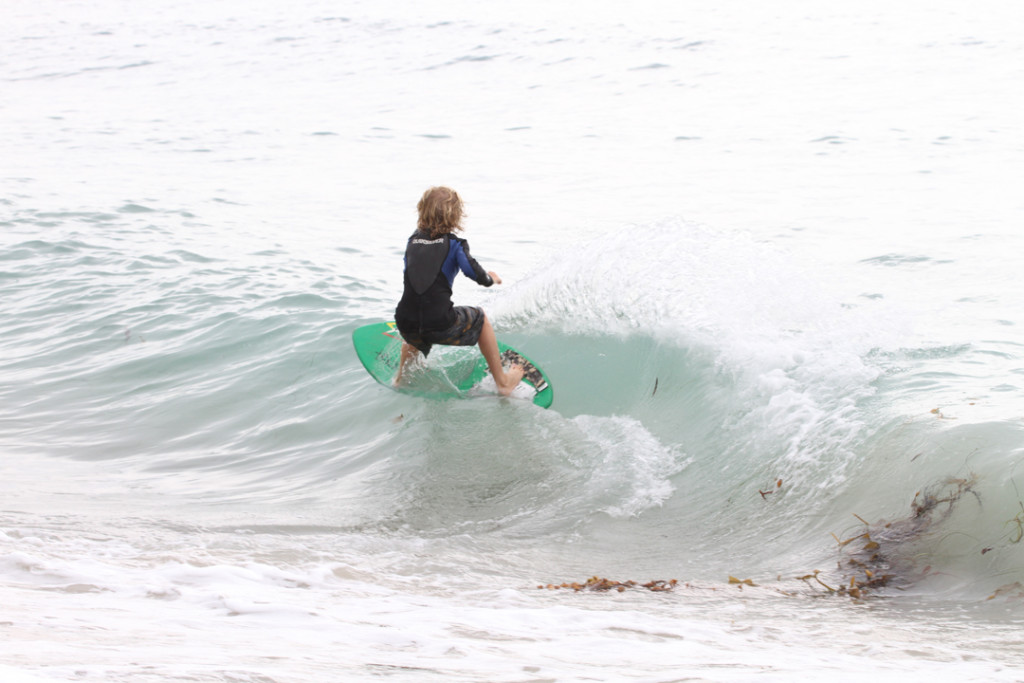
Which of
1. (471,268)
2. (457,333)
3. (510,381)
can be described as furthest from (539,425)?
(471,268)

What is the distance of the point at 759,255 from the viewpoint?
8.51 meters

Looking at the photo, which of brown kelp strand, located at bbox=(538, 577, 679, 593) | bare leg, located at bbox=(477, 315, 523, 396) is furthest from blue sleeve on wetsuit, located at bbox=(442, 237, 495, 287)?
brown kelp strand, located at bbox=(538, 577, 679, 593)

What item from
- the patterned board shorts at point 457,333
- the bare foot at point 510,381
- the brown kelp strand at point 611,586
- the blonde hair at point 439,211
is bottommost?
the brown kelp strand at point 611,586

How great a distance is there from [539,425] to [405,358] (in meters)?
1.28

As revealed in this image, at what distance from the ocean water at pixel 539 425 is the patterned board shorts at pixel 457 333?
520 millimetres

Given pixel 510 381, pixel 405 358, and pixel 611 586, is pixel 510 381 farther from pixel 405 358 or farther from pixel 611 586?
pixel 611 586

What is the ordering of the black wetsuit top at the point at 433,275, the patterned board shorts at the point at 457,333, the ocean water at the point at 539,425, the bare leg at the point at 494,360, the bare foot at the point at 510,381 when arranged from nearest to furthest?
the ocean water at the point at 539,425 → the black wetsuit top at the point at 433,275 → the patterned board shorts at the point at 457,333 → the bare leg at the point at 494,360 → the bare foot at the point at 510,381

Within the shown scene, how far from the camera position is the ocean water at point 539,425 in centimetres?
308

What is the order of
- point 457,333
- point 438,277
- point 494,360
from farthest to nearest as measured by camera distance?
point 494,360 < point 457,333 < point 438,277

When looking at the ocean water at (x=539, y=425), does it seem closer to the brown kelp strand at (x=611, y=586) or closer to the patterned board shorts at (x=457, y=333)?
the brown kelp strand at (x=611, y=586)

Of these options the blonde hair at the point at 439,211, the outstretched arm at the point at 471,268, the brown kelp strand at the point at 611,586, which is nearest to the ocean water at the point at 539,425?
the brown kelp strand at the point at 611,586

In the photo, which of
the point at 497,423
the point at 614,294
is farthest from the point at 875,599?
the point at 614,294

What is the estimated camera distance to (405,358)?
269 inches

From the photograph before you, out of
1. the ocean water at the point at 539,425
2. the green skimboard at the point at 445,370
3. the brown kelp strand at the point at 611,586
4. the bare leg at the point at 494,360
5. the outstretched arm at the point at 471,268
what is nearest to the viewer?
the ocean water at the point at 539,425
